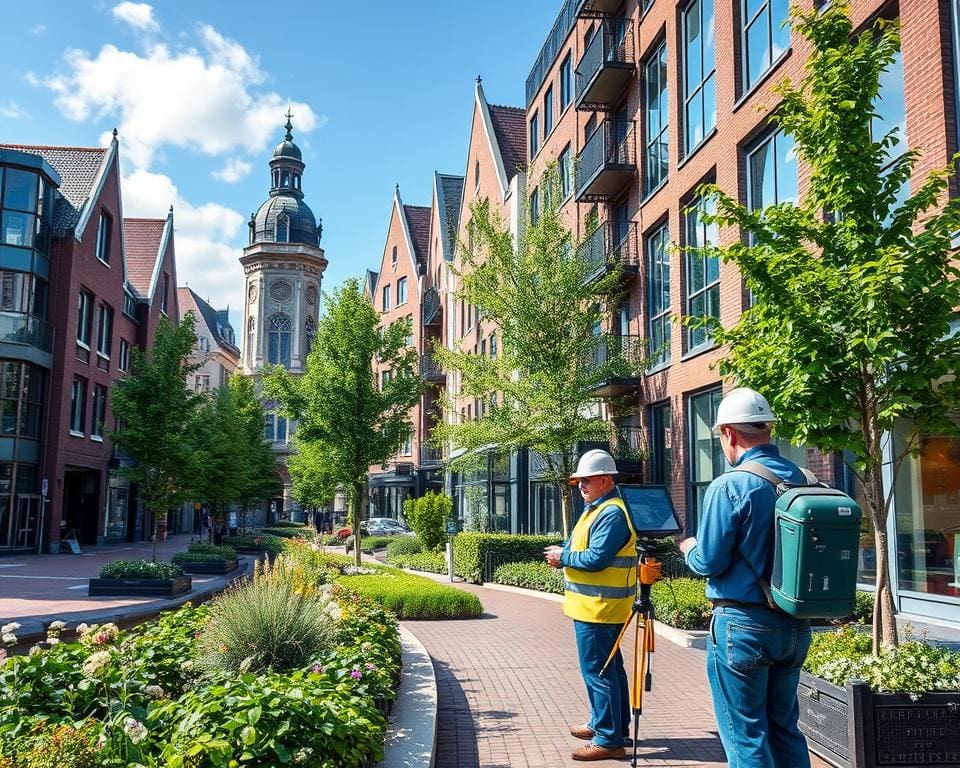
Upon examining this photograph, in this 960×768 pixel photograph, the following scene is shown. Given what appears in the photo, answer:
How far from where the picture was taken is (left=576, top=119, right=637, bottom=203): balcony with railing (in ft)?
68.9

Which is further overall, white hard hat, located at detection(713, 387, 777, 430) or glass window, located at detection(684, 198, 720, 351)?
glass window, located at detection(684, 198, 720, 351)

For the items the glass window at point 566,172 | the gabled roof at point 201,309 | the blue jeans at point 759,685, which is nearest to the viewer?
the blue jeans at point 759,685

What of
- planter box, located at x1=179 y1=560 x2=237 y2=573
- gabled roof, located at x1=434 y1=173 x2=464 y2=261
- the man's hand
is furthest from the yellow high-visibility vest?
gabled roof, located at x1=434 y1=173 x2=464 y2=261

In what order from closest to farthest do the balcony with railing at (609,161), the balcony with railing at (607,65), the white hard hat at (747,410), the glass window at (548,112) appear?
Result: the white hard hat at (747,410), the balcony with railing at (609,161), the balcony with railing at (607,65), the glass window at (548,112)

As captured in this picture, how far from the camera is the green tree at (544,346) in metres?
19.4

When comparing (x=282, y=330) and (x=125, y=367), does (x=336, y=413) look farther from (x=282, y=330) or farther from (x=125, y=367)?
(x=282, y=330)

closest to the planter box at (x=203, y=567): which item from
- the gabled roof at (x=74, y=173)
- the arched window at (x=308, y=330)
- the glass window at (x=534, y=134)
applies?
the gabled roof at (x=74, y=173)

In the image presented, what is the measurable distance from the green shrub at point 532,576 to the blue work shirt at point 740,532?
44.4 ft

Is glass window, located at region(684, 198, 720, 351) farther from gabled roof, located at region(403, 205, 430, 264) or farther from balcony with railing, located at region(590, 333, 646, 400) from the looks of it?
gabled roof, located at region(403, 205, 430, 264)

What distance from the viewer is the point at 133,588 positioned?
1728cm

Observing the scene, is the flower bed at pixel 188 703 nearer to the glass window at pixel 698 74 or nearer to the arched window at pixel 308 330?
the glass window at pixel 698 74

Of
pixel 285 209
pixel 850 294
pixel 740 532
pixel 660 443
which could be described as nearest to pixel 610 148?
pixel 660 443

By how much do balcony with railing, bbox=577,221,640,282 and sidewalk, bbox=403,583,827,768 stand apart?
974 cm

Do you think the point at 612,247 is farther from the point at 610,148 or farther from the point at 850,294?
the point at 850,294
